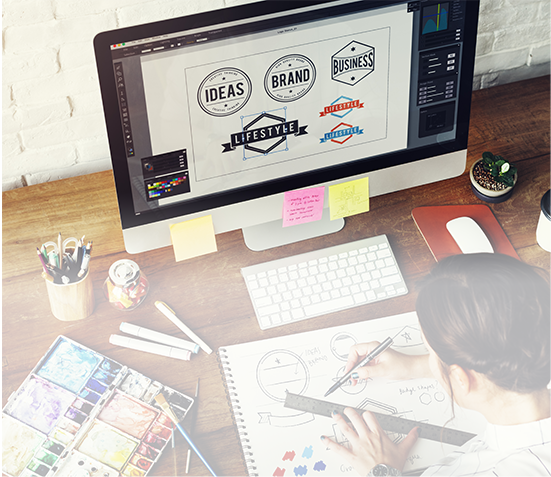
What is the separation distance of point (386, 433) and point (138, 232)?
0.57 m

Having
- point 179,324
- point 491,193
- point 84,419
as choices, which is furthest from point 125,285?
point 491,193

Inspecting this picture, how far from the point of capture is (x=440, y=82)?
1.07 metres

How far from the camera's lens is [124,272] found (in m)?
1.11

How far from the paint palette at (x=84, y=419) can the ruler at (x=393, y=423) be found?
197mm

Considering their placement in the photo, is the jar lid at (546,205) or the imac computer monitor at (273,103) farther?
the jar lid at (546,205)

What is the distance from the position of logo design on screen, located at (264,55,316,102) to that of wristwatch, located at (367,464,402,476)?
64 cm

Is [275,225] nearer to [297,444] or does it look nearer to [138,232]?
[138,232]

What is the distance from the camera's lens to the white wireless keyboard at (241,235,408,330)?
1.12 metres

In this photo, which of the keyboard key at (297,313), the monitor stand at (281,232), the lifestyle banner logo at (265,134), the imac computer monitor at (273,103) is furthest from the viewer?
the monitor stand at (281,232)

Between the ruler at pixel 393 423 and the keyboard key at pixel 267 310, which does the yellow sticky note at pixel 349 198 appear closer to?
the keyboard key at pixel 267 310

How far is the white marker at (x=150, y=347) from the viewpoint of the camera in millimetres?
1073

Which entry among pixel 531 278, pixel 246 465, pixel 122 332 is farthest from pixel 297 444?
pixel 531 278

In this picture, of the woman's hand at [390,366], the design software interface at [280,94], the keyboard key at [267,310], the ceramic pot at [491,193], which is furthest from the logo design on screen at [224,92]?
the ceramic pot at [491,193]

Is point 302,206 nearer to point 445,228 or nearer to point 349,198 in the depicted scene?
point 349,198
